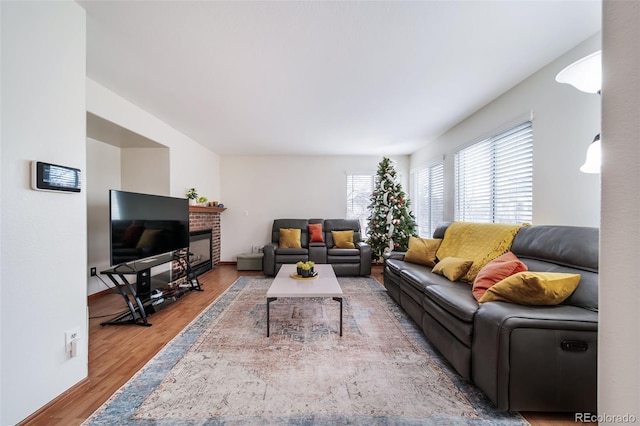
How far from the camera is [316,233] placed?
207 inches

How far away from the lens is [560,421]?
147 centimetres

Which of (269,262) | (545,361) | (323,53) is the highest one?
(323,53)

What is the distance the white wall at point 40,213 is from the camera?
1.32 metres

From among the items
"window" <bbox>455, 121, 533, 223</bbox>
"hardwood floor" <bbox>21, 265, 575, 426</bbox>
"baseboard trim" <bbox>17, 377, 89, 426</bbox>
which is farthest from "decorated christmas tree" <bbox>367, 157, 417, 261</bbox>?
"baseboard trim" <bbox>17, 377, 89, 426</bbox>

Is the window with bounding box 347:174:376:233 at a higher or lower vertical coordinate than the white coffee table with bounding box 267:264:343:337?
higher

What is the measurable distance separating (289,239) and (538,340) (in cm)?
407

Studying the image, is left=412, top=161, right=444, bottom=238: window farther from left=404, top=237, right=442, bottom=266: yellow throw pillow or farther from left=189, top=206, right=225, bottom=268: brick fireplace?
left=189, top=206, right=225, bottom=268: brick fireplace

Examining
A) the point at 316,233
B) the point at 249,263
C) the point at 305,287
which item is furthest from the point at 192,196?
the point at 305,287

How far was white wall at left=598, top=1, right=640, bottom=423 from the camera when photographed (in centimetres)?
50

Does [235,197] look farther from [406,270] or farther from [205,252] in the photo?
[406,270]

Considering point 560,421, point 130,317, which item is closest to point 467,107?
point 560,421

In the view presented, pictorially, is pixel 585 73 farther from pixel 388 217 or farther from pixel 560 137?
pixel 388 217

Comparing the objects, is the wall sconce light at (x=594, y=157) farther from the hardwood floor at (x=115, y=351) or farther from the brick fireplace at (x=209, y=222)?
the brick fireplace at (x=209, y=222)

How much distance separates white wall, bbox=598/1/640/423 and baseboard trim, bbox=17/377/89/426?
246 centimetres
